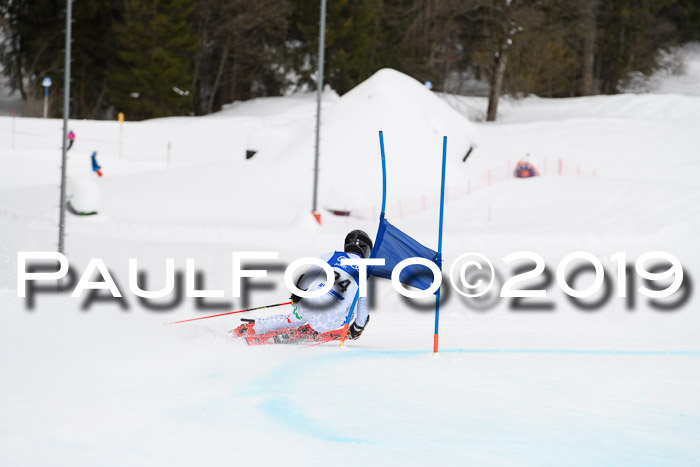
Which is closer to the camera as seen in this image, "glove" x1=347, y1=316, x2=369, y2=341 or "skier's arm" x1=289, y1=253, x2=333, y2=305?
"skier's arm" x1=289, y1=253, x2=333, y2=305

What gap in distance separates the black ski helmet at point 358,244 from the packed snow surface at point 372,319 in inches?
37.4

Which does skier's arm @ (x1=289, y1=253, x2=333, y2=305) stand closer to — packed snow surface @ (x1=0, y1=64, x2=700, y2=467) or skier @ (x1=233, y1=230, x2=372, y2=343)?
skier @ (x1=233, y1=230, x2=372, y2=343)

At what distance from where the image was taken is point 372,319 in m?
11.4

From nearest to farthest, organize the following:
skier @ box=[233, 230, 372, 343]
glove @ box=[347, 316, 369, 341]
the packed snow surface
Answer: the packed snow surface, skier @ box=[233, 230, 372, 343], glove @ box=[347, 316, 369, 341]

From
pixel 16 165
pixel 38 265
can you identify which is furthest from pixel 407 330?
pixel 16 165

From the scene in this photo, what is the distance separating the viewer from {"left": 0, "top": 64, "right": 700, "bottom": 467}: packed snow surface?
4.74 metres

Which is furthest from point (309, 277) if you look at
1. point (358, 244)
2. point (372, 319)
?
point (372, 319)

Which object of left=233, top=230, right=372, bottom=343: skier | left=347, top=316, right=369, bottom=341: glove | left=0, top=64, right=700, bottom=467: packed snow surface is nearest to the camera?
left=0, top=64, right=700, bottom=467: packed snow surface

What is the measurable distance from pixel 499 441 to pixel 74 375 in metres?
3.00

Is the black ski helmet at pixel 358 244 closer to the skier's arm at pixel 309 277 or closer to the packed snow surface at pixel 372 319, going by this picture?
the skier's arm at pixel 309 277

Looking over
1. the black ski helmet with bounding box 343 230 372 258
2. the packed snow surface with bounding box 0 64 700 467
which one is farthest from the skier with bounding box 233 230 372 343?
the packed snow surface with bounding box 0 64 700 467

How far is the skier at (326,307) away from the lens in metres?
7.59

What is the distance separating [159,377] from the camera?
5898 mm

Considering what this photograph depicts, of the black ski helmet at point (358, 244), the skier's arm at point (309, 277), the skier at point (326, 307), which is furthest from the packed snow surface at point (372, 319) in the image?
the black ski helmet at point (358, 244)
